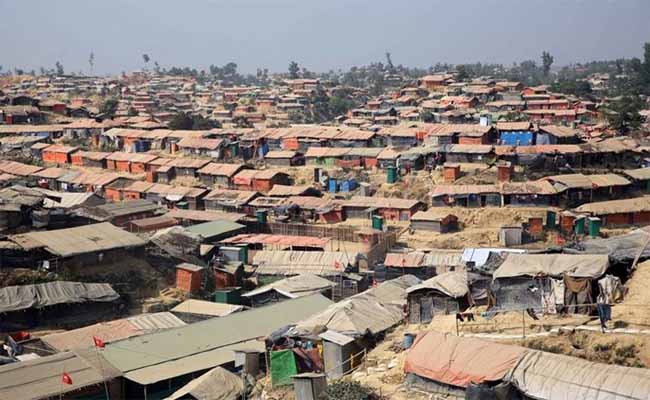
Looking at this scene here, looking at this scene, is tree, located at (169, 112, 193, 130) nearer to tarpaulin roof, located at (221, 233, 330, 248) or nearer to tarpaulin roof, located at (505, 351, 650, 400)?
tarpaulin roof, located at (221, 233, 330, 248)

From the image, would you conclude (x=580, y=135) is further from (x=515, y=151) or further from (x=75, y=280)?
(x=75, y=280)

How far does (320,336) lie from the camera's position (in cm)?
1502

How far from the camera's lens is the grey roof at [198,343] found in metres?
16.5

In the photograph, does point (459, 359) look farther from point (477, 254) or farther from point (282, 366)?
point (477, 254)

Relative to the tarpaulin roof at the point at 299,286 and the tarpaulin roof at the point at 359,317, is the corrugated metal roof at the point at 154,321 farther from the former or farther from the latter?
the tarpaulin roof at the point at 359,317

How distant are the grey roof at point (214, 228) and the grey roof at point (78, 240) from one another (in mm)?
4600

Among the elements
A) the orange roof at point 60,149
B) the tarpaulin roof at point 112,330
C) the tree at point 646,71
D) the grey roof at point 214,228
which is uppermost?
the tree at point 646,71

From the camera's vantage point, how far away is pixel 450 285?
1577 cm

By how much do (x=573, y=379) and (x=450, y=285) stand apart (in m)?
5.08

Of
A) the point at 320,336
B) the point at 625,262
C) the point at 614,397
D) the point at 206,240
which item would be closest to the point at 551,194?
the point at 206,240

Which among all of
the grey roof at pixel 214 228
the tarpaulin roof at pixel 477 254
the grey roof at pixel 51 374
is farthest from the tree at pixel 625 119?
the grey roof at pixel 51 374

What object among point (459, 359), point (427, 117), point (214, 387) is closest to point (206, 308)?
point (214, 387)

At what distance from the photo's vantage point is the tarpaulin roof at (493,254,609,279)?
14.1 m

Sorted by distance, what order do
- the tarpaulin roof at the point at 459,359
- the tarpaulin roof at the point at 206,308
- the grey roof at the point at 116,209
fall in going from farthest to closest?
the grey roof at the point at 116,209, the tarpaulin roof at the point at 206,308, the tarpaulin roof at the point at 459,359
